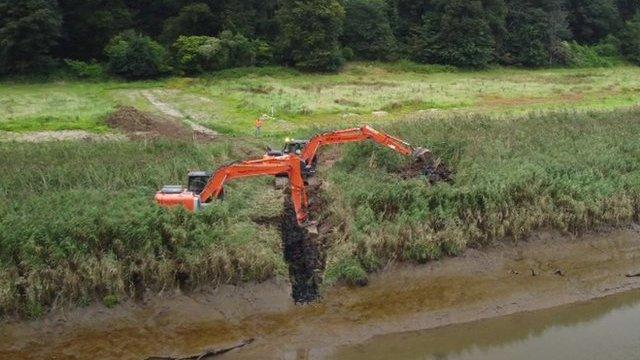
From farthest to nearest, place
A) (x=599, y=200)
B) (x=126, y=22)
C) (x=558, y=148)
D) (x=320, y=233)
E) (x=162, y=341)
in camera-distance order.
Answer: (x=126, y=22)
(x=558, y=148)
(x=599, y=200)
(x=320, y=233)
(x=162, y=341)

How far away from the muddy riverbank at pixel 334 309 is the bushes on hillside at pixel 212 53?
2932 centimetres

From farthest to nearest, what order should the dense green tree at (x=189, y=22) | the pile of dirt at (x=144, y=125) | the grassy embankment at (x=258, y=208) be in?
the dense green tree at (x=189, y=22) < the pile of dirt at (x=144, y=125) < the grassy embankment at (x=258, y=208)

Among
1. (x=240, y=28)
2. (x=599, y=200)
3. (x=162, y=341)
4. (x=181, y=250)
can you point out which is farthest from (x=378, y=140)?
(x=240, y=28)

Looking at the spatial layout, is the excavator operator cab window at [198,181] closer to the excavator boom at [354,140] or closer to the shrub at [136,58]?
the excavator boom at [354,140]

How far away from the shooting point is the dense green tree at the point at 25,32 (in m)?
38.5

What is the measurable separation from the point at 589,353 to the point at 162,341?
279 inches

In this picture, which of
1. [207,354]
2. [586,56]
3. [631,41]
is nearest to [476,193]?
[207,354]

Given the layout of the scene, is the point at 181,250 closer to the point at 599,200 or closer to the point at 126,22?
the point at 599,200

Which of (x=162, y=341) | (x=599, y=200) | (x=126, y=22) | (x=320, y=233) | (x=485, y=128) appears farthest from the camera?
(x=126, y=22)

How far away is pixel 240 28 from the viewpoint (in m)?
Answer: 46.2

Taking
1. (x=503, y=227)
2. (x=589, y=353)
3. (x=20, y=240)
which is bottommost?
(x=589, y=353)

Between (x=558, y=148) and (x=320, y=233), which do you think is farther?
(x=558, y=148)

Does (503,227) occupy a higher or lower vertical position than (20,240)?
lower

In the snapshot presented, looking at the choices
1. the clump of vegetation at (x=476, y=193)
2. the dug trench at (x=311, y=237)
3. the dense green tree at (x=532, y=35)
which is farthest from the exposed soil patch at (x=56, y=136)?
the dense green tree at (x=532, y=35)
